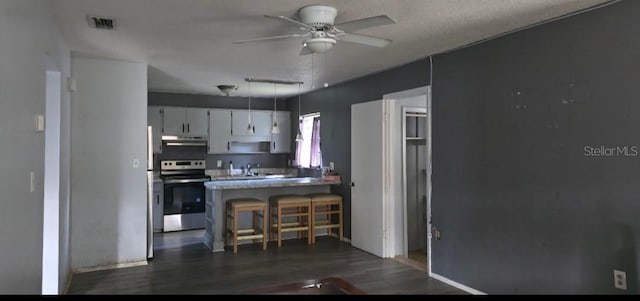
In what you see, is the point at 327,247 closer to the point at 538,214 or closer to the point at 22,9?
the point at 538,214

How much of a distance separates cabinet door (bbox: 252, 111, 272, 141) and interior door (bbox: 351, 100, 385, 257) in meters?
2.34

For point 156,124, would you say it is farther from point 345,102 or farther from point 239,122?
point 345,102

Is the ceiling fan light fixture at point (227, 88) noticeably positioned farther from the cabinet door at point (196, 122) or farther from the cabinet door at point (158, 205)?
the cabinet door at point (158, 205)

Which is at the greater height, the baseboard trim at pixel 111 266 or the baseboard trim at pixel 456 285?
the baseboard trim at pixel 111 266

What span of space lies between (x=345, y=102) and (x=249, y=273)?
271cm

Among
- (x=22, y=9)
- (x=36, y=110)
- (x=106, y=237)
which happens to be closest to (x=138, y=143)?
(x=106, y=237)

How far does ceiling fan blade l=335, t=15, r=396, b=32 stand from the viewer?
2.39 metres

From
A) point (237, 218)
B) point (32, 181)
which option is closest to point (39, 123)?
point (32, 181)

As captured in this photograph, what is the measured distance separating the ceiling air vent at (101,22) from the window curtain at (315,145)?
379cm

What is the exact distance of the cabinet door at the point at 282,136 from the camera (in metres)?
7.49

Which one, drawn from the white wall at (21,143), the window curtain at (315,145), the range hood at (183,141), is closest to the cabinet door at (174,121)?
the range hood at (183,141)

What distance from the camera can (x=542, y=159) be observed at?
3098 mm

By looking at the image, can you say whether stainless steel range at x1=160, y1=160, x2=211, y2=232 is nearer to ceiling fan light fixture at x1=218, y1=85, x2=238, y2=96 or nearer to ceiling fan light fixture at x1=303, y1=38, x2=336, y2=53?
ceiling fan light fixture at x1=218, y1=85, x2=238, y2=96

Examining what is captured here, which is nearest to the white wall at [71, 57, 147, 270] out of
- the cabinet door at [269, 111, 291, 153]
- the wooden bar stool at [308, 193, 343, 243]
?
the wooden bar stool at [308, 193, 343, 243]
